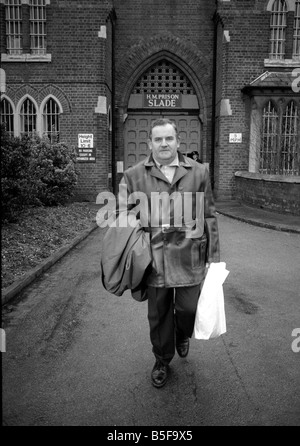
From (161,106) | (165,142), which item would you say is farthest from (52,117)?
(165,142)

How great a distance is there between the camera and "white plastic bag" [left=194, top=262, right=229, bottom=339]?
3219mm

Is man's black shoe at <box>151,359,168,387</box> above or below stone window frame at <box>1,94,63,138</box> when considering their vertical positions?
below

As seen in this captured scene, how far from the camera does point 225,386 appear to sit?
3.33 metres

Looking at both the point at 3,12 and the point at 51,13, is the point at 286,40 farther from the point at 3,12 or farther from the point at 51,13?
the point at 3,12

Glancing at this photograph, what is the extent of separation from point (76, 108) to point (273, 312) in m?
12.9

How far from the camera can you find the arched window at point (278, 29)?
16.5 meters

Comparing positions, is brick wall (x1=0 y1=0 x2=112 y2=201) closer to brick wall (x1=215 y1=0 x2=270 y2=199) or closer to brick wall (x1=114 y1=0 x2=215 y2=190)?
brick wall (x1=114 y1=0 x2=215 y2=190)

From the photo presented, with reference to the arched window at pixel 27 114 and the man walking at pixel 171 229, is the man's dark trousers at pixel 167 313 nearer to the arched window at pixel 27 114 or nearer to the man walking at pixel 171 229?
the man walking at pixel 171 229

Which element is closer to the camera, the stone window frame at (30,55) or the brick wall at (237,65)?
the stone window frame at (30,55)

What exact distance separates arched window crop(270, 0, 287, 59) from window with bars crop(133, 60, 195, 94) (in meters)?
3.57

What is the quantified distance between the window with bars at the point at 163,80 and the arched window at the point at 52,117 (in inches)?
146

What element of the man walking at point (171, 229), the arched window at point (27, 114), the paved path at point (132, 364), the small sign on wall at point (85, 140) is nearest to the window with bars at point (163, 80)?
the small sign on wall at point (85, 140)

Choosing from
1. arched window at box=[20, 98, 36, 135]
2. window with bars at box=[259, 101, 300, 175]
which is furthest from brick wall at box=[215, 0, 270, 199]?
arched window at box=[20, 98, 36, 135]

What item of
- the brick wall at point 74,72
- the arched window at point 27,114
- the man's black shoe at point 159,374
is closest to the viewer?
the man's black shoe at point 159,374
